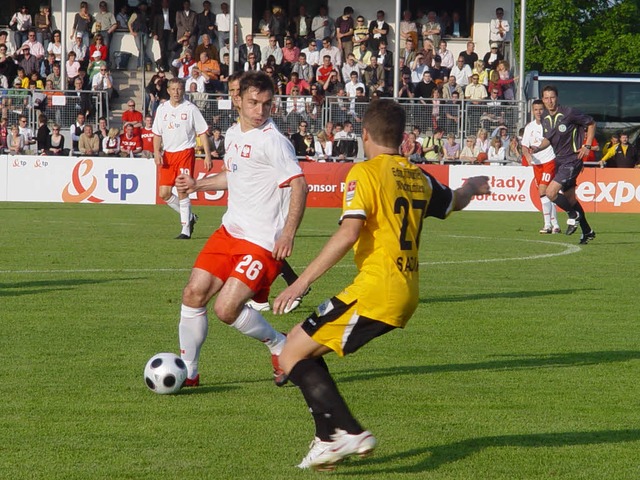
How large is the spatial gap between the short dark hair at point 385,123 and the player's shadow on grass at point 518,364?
2.50m

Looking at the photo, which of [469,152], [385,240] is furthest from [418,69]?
[385,240]

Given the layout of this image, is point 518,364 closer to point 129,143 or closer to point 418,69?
point 129,143

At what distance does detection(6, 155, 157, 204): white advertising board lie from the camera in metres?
27.5

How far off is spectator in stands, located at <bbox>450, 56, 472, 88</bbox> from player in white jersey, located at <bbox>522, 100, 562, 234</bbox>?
11.9m

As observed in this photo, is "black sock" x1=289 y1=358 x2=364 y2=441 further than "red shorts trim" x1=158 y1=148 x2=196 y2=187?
No

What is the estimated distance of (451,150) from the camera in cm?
2955

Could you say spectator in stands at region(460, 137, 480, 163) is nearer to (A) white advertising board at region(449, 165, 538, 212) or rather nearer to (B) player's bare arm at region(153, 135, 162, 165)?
(A) white advertising board at region(449, 165, 538, 212)

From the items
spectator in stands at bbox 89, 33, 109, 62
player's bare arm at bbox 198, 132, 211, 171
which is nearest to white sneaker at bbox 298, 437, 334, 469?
player's bare arm at bbox 198, 132, 211, 171

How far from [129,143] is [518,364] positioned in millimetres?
22222

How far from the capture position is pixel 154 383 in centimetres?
669

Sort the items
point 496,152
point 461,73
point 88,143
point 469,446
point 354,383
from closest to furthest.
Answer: point 469,446
point 354,383
point 88,143
point 496,152
point 461,73

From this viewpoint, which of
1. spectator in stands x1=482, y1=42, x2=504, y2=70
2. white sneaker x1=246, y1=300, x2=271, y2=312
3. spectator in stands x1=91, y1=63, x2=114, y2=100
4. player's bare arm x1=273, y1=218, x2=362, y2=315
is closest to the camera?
player's bare arm x1=273, y1=218, x2=362, y2=315

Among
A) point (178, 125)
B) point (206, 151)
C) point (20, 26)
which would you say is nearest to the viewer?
point (206, 151)

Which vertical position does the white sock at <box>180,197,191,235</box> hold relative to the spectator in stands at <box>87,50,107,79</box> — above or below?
below
